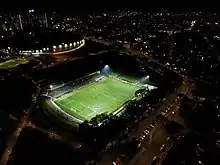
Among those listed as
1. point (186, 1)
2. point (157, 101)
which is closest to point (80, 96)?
point (157, 101)

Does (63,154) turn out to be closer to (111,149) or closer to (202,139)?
(111,149)

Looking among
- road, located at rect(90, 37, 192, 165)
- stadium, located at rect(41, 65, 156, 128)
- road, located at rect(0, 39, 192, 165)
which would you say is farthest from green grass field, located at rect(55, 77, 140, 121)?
road, located at rect(90, 37, 192, 165)

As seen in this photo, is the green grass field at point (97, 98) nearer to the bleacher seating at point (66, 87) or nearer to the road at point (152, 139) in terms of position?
the bleacher seating at point (66, 87)

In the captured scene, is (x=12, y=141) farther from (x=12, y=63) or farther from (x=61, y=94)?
(x=12, y=63)

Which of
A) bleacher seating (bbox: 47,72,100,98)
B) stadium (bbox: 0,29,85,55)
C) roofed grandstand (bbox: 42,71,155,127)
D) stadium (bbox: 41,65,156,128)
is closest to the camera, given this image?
stadium (bbox: 41,65,156,128)

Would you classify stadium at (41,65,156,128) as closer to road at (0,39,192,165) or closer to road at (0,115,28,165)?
road at (0,39,192,165)

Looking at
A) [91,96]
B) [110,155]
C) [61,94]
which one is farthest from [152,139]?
[61,94]

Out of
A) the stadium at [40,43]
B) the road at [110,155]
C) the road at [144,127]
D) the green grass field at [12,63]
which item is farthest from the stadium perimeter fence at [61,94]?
the stadium at [40,43]
